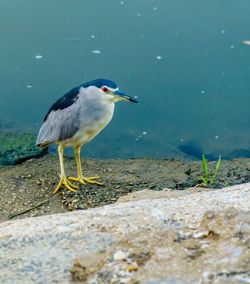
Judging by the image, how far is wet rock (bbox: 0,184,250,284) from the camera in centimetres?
240

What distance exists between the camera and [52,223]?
2.87 m

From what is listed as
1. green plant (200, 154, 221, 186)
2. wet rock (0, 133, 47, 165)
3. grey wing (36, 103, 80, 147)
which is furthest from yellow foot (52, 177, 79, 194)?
green plant (200, 154, 221, 186)

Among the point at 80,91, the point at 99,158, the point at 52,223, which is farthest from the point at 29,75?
the point at 52,223

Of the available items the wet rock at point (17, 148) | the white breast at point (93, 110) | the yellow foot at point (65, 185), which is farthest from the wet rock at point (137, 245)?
the wet rock at point (17, 148)

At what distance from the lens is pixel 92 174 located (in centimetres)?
561

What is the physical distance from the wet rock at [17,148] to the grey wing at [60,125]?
49 centimetres

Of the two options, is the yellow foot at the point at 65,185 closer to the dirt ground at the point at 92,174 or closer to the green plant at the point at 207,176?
the dirt ground at the point at 92,174

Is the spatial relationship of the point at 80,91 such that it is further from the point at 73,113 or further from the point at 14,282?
A: the point at 14,282

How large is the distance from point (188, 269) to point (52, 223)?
693 millimetres

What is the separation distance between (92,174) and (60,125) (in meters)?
0.63

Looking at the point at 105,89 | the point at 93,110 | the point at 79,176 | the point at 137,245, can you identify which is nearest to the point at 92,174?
the point at 79,176

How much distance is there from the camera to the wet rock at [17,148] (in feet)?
19.0

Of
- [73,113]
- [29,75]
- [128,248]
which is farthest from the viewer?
[29,75]

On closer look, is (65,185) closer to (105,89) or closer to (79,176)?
(79,176)
